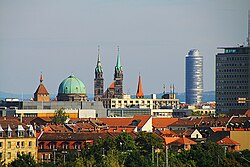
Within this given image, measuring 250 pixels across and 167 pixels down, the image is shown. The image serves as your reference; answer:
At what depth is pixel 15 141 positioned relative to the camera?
423ft

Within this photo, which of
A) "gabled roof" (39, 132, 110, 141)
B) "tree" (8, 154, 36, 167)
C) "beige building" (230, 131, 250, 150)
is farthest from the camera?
"beige building" (230, 131, 250, 150)

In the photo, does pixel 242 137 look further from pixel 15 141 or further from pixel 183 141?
pixel 15 141

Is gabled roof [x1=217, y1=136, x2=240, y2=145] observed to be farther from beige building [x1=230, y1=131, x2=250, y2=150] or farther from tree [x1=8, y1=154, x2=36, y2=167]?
tree [x1=8, y1=154, x2=36, y2=167]

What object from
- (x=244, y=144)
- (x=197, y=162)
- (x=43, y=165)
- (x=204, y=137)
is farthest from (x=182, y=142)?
(x=43, y=165)

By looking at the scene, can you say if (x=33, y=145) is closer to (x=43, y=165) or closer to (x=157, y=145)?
(x=157, y=145)

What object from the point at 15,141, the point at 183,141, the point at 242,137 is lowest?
the point at 183,141

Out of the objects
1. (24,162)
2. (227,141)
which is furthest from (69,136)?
(24,162)

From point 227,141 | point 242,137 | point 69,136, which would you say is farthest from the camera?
point 242,137

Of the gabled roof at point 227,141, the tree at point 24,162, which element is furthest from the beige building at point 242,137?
the tree at point 24,162

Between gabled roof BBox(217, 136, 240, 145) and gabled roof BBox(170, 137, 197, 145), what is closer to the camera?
gabled roof BBox(217, 136, 240, 145)

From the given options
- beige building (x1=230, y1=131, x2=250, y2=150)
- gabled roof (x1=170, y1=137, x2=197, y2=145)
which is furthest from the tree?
beige building (x1=230, y1=131, x2=250, y2=150)

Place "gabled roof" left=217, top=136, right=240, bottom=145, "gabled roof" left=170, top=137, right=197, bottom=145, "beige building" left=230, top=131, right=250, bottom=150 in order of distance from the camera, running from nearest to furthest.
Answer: "gabled roof" left=217, top=136, right=240, bottom=145
"gabled roof" left=170, top=137, right=197, bottom=145
"beige building" left=230, top=131, right=250, bottom=150

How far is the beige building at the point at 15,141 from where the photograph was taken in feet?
415

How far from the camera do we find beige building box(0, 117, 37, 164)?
126 meters
